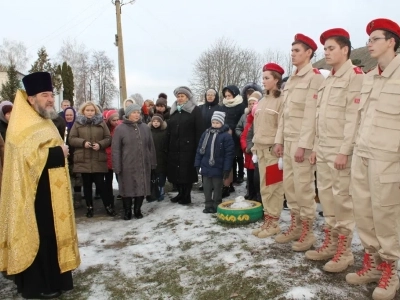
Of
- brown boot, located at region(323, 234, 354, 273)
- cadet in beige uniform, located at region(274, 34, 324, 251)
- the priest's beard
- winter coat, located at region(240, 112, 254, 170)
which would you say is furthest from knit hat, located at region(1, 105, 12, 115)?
brown boot, located at region(323, 234, 354, 273)

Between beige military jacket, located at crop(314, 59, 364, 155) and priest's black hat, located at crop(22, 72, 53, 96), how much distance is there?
2833mm

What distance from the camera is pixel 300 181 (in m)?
4.55

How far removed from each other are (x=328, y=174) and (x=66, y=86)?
39340 millimetres

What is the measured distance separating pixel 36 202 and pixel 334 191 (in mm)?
2986

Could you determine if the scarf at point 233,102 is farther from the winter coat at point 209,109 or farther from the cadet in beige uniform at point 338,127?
the cadet in beige uniform at point 338,127

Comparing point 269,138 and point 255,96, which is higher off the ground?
point 255,96

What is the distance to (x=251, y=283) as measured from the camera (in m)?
3.95

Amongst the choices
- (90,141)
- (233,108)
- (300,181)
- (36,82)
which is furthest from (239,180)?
(36,82)

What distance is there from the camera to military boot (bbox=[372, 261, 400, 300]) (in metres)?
3.44

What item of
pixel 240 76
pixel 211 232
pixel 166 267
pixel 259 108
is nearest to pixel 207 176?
pixel 211 232

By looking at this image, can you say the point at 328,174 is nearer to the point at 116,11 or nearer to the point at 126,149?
the point at 126,149

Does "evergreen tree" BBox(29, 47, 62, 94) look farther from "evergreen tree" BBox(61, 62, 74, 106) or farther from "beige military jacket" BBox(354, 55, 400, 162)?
"beige military jacket" BBox(354, 55, 400, 162)

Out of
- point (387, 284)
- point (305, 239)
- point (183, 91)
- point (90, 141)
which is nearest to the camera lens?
point (387, 284)

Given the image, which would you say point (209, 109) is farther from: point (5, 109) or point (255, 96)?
point (5, 109)
